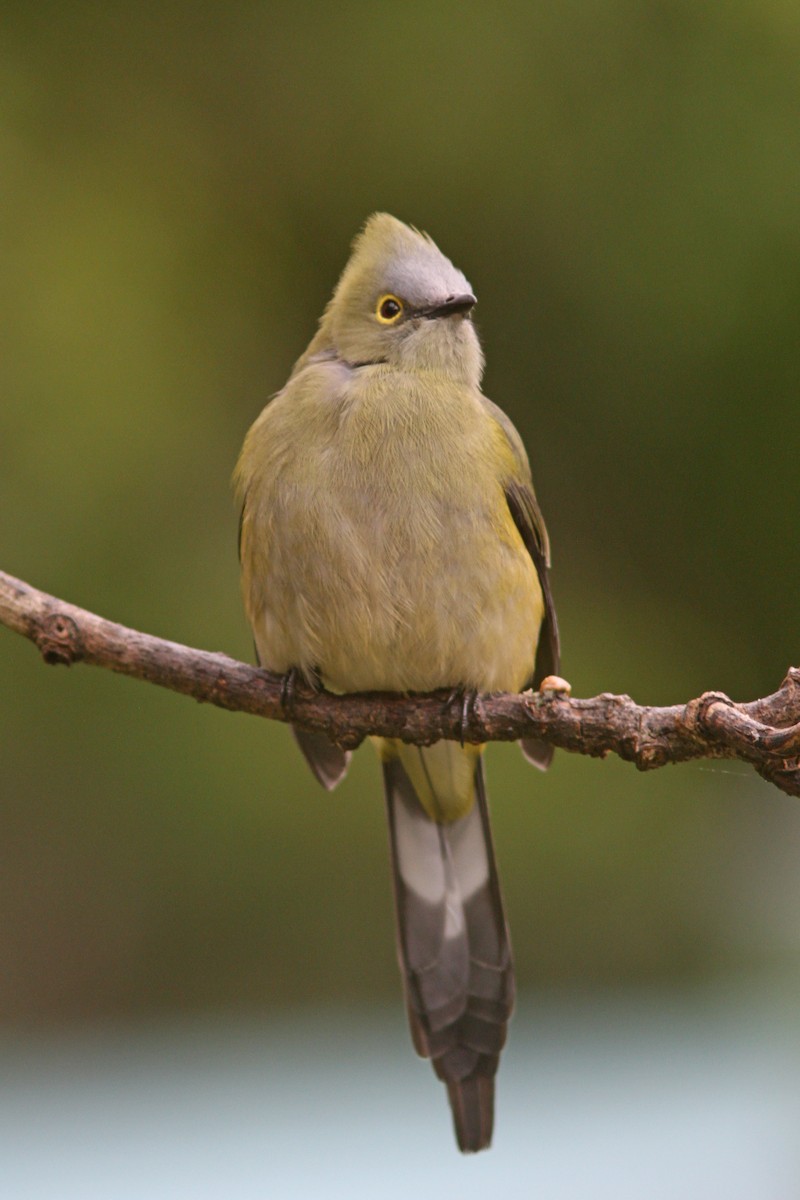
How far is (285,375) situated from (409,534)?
2380 millimetres

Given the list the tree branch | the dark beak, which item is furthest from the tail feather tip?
the dark beak

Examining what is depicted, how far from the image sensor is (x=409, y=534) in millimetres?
2859

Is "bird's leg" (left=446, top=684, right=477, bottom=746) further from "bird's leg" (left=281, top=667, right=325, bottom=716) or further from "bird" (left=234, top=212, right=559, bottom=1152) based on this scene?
"bird's leg" (left=281, top=667, right=325, bottom=716)

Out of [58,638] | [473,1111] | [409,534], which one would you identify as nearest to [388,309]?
[409,534]

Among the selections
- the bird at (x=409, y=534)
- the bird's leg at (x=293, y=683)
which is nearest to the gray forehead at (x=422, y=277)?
the bird at (x=409, y=534)

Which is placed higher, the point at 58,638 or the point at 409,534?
the point at 409,534

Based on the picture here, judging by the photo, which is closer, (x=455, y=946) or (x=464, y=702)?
A: (x=464, y=702)

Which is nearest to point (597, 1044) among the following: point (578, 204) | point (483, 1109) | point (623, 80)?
point (483, 1109)

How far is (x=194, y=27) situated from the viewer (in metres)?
5.19

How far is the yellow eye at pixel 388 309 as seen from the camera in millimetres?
3141

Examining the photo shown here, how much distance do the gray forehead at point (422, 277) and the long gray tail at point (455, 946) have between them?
1.13 meters

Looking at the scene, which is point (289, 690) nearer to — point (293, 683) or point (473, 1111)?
point (293, 683)

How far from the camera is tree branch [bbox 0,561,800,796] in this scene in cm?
225

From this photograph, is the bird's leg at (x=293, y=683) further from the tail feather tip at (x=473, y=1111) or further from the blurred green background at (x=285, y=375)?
the blurred green background at (x=285, y=375)
